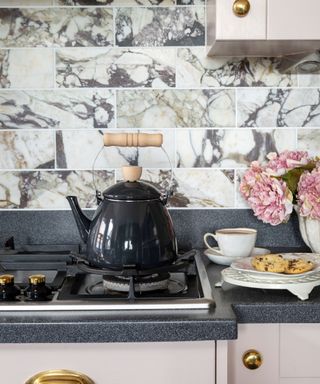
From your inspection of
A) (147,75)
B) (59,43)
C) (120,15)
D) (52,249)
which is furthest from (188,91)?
(52,249)

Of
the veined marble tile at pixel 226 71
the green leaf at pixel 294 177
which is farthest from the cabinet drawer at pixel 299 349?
the veined marble tile at pixel 226 71

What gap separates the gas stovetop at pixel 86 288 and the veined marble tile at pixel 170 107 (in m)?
0.44

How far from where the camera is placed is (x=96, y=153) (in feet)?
5.83

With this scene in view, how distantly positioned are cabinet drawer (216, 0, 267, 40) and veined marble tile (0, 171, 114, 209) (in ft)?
1.93

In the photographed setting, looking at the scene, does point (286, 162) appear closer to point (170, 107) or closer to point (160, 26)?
point (170, 107)

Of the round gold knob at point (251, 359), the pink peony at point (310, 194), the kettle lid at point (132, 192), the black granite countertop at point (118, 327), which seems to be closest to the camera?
the black granite countertop at point (118, 327)

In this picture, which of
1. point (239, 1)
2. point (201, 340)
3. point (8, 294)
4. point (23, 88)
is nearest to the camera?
point (201, 340)

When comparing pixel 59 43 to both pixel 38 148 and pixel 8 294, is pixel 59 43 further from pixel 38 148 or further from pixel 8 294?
pixel 8 294

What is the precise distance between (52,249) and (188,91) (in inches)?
24.4

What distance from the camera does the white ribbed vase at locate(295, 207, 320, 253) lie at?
1605mm

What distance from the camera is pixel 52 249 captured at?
5.58ft

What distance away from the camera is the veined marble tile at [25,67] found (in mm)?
1751

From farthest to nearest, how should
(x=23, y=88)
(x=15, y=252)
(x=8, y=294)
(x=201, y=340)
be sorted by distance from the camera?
1. (x=23, y=88)
2. (x=15, y=252)
3. (x=8, y=294)
4. (x=201, y=340)

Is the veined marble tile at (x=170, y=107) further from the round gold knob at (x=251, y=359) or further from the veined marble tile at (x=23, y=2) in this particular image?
the round gold knob at (x=251, y=359)
